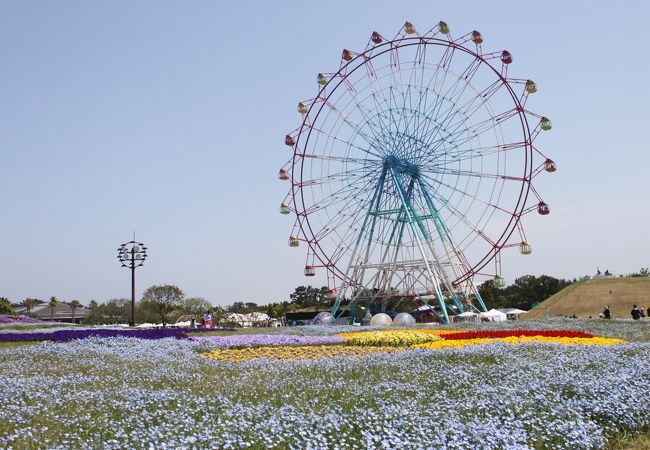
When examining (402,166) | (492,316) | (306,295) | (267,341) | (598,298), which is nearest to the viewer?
(267,341)

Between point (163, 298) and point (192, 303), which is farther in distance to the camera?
point (192, 303)

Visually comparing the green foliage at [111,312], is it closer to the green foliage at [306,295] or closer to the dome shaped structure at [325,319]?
the green foliage at [306,295]

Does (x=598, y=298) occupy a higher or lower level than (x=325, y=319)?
higher

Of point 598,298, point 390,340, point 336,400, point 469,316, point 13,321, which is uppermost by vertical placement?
point 598,298

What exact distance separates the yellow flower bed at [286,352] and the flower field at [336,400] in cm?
248

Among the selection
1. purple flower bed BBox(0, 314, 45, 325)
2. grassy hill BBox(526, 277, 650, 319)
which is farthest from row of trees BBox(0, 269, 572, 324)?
purple flower bed BBox(0, 314, 45, 325)

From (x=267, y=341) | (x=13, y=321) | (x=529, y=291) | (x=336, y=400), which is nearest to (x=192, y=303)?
(x=13, y=321)

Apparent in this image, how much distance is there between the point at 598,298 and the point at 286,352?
65855mm

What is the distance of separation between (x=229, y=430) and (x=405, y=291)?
3978 centimetres

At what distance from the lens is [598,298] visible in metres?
77.1

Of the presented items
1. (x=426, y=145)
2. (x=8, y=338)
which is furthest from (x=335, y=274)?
(x=8, y=338)

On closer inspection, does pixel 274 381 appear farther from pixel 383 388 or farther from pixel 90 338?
pixel 90 338

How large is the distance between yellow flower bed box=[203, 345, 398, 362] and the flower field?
248cm

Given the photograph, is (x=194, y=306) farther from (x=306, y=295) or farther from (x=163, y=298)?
(x=306, y=295)
